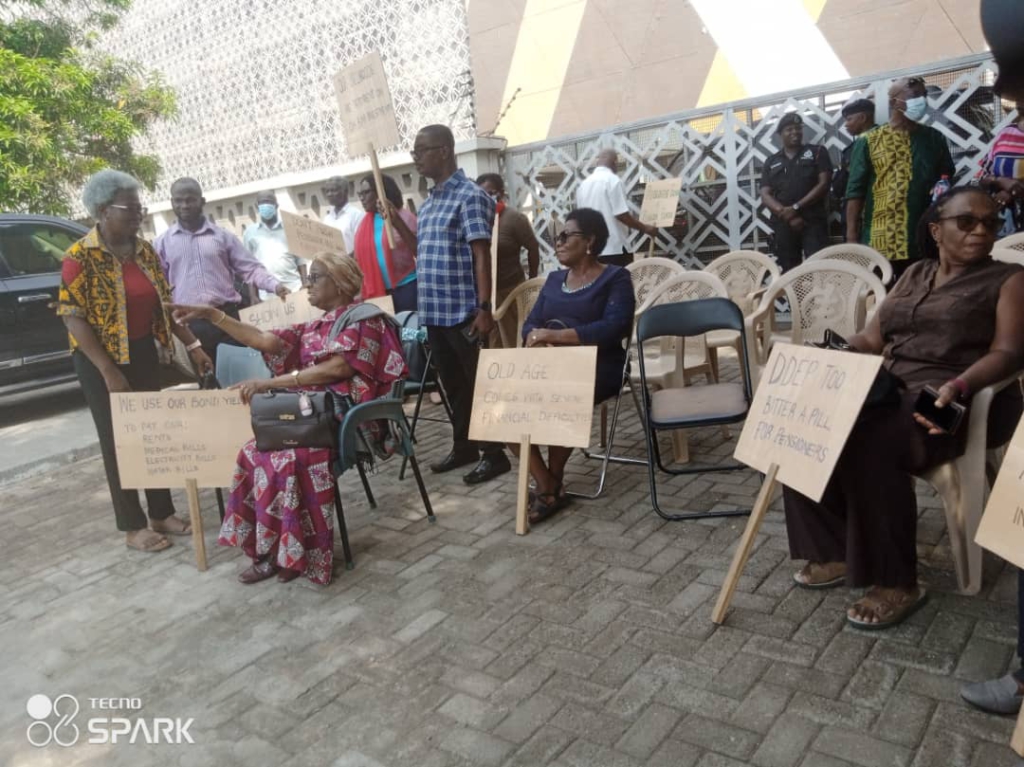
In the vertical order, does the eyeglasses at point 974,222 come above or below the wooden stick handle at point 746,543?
above

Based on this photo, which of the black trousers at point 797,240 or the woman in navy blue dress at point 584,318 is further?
the black trousers at point 797,240

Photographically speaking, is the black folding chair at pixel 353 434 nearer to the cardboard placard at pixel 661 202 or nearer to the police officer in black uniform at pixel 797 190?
the cardboard placard at pixel 661 202

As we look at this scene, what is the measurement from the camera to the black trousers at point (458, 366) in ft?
15.8

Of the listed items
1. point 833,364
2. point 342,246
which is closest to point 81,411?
point 342,246

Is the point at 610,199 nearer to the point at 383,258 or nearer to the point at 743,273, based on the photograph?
the point at 743,273

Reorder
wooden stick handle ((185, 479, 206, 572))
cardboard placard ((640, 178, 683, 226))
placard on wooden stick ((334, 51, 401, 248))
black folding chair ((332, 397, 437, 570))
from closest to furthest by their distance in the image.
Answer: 1. black folding chair ((332, 397, 437, 570))
2. wooden stick handle ((185, 479, 206, 572))
3. placard on wooden stick ((334, 51, 401, 248))
4. cardboard placard ((640, 178, 683, 226))

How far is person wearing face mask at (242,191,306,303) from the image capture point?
7238mm

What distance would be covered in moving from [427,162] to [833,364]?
109 inches

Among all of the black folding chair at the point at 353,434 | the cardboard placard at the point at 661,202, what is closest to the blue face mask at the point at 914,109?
the cardboard placard at the point at 661,202

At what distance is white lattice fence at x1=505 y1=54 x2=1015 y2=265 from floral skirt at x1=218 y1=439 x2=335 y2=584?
566 cm

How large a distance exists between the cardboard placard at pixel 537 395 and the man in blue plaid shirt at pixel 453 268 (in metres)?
0.63

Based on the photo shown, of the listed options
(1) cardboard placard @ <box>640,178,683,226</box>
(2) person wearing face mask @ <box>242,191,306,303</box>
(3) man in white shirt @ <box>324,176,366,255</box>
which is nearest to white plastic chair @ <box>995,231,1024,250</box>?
(1) cardboard placard @ <box>640,178,683,226</box>

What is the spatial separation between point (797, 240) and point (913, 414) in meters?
4.81
